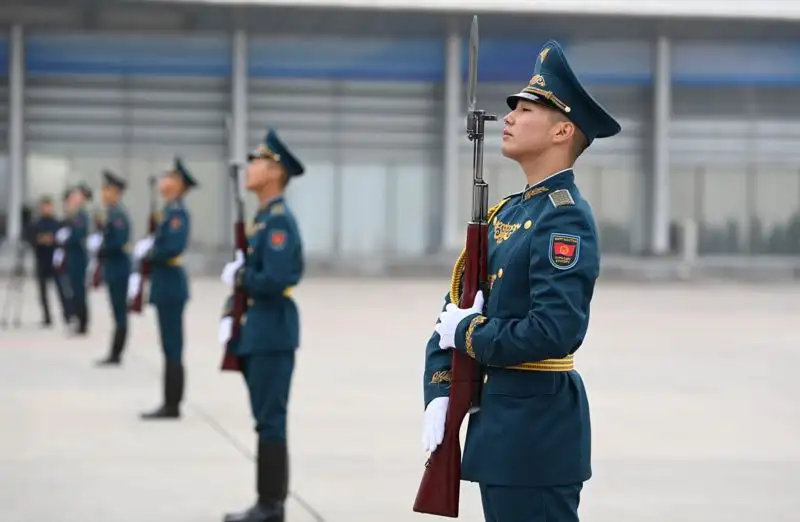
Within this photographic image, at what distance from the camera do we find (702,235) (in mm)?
37969

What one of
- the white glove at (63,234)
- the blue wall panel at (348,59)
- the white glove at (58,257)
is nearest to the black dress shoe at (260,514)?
the white glove at (63,234)

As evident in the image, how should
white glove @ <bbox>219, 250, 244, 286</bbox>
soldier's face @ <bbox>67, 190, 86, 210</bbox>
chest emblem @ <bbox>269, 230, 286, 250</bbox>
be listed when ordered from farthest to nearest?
soldier's face @ <bbox>67, 190, 86, 210</bbox>
white glove @ <bbox>219, 250, 244, 286</bbox>
chest emblem @ <bbox>269, 230, 286, 250</bbox>

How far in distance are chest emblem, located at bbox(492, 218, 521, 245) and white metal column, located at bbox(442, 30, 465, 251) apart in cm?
3229

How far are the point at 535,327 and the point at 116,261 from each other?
10.5m

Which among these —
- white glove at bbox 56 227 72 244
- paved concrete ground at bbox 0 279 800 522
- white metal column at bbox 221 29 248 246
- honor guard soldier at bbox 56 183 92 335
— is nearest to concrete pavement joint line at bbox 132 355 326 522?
paved concrete ground at bbox 0 279 800 522

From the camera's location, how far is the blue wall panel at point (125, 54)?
35.0 meters

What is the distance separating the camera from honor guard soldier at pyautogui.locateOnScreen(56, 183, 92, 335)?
667 inches

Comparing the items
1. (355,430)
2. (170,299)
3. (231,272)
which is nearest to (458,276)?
(231,272)

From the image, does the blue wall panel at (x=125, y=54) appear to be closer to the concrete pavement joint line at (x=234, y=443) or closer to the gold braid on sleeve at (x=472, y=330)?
the concrete pavement joint line at (x=234, y=443)

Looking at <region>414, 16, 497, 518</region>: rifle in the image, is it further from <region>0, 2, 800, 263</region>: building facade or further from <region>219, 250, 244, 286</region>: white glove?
<region>0, 2, 800, 263</region>: building facade

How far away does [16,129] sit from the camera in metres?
34.9

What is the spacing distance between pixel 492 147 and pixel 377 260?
16.9ft

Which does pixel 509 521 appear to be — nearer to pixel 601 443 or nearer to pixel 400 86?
pixel 601 443

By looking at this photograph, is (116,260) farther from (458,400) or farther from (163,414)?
(458,400)
